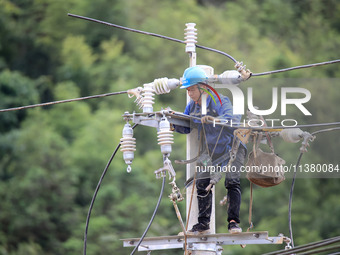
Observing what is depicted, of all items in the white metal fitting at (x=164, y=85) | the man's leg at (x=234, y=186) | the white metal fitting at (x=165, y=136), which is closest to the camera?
the white metal fitting at (x=165, y=136)

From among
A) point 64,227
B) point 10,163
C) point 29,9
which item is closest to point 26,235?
point 64,227

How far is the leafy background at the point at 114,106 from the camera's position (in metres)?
32.2

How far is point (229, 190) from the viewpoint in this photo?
36.4 feet

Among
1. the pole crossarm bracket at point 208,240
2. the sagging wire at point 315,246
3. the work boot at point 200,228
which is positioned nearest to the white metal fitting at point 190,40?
A: the work boot at point 200,228

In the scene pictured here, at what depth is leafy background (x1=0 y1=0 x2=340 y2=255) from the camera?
3216 cm

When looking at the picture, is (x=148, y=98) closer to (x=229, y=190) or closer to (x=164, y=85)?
(x=164, y=85)

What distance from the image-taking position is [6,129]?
3878 centimetres

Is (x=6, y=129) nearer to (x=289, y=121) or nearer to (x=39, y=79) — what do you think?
(x=39, y=79)

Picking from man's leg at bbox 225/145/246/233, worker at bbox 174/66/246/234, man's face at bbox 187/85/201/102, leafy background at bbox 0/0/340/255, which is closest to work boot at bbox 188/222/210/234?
worker at bbox 174/66/246/234

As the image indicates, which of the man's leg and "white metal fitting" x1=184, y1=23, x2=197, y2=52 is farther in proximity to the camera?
"white metal fitting" x1=184, y1=23, x2=197, y2=52

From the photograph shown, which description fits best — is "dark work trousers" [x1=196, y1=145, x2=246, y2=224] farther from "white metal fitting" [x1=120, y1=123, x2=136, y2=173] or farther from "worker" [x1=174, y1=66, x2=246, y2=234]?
"white metal fitting" [x1=120, y1=123, x2=136, y2=173]

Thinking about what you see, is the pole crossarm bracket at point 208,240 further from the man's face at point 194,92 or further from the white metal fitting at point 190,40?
the white metal fitting at point 190,40

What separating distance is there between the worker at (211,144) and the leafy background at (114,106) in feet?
32.3

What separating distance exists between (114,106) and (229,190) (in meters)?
30.8
